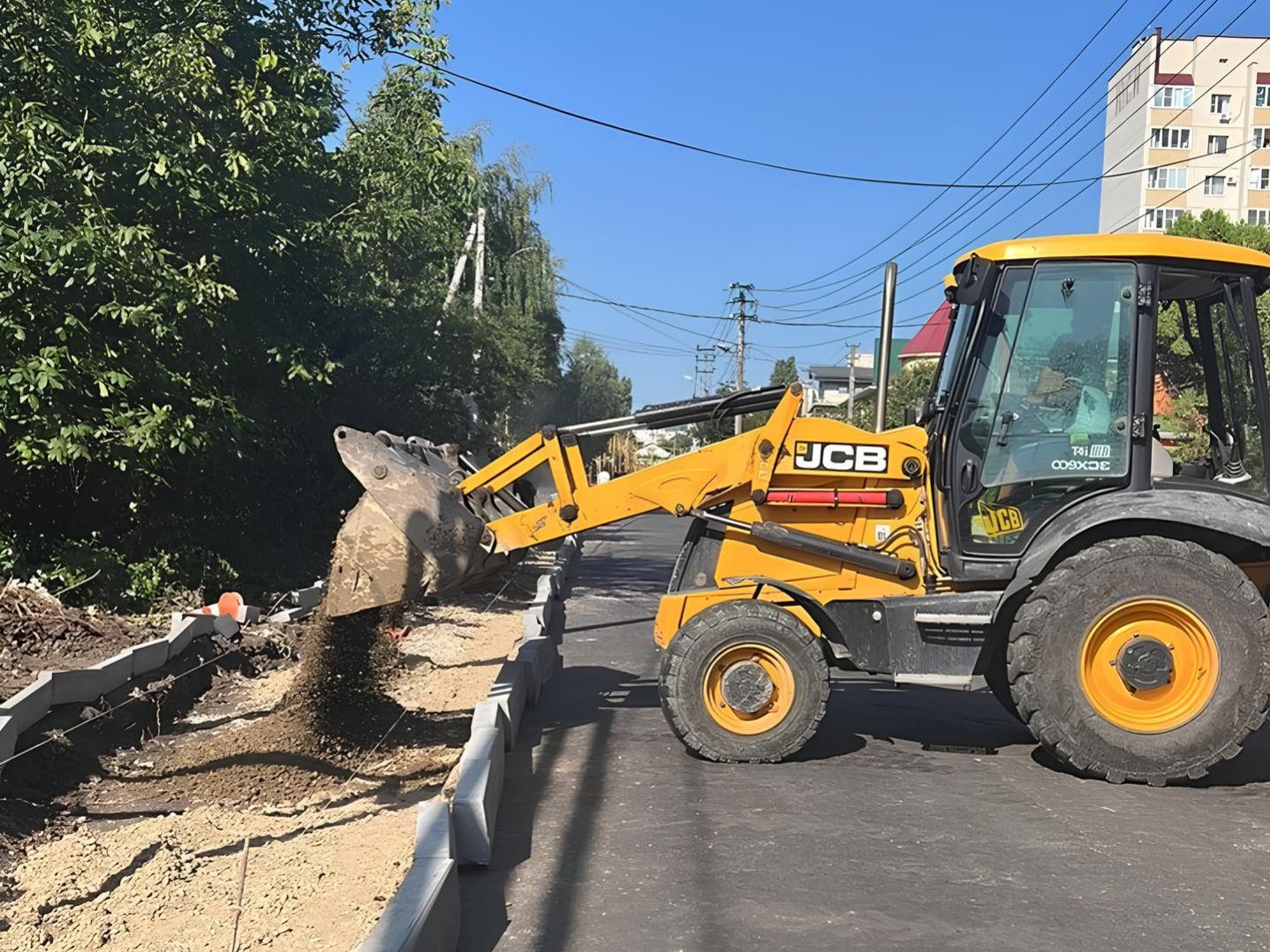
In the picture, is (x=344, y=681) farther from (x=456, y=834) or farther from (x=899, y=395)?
(x=899, y=395)

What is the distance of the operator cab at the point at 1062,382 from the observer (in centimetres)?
651

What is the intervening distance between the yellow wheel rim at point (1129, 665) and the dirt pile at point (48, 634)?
23.1 feet

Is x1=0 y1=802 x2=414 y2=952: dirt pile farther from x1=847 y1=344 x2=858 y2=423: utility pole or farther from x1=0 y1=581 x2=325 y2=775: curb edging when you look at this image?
x1=847 y1=344 x2=858 y2=423: utility pole

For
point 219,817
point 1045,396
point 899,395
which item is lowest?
point 219,817

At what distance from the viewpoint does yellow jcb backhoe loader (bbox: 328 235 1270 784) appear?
6.28 metres

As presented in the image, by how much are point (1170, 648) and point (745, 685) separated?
2308 mm

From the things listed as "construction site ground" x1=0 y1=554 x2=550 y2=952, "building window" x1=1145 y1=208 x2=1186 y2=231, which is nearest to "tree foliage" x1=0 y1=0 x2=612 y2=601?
"construction site ground" x1=0 y1=554 x2=550 y2=952

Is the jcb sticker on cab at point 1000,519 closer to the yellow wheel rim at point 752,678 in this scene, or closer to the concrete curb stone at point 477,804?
the yellow wheel rim at point 752,678

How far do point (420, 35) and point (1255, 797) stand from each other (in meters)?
11.6

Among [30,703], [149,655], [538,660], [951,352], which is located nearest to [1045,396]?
[951,352]

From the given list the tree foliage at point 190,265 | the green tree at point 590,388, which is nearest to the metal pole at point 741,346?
the green tree at point 590,388

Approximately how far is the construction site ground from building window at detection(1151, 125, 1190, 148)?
69.2 m

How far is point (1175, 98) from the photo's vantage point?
69.2 metres

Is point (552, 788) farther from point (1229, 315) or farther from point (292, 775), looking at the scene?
point (1229, 315)
